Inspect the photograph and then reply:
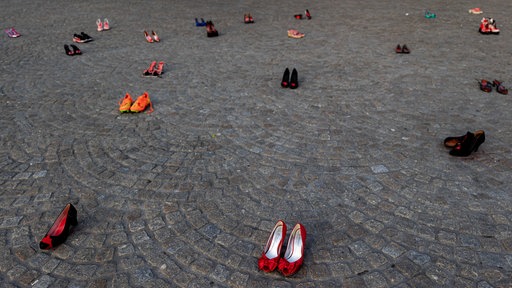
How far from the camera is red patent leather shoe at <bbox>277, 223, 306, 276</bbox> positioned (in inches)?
131

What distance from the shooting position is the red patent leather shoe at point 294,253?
333 cm

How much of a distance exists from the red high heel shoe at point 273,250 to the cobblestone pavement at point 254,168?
0.34ft

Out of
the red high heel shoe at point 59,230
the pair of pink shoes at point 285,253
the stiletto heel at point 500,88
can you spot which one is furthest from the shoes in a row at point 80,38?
A: the stiletto heel at point 500,88

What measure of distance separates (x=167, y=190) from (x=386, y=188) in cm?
269

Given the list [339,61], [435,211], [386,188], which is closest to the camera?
[435,211]

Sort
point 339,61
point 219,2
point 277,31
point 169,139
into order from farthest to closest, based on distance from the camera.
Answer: point 219,2 → point 277,31 → point 339,61 → point 169,139

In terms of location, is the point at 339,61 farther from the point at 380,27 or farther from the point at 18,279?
the point at 18,279

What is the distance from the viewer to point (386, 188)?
4.48 metres

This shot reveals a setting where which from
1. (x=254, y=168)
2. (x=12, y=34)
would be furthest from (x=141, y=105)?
(x=12, y=34)

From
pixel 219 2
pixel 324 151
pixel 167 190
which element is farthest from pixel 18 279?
pixel 219 2

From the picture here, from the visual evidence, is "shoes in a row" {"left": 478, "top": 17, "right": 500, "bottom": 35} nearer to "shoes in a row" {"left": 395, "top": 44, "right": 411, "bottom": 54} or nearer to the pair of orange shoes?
"shoes in a row" {"left": 395, "top": 44, "right": 411, "bottom": 54}

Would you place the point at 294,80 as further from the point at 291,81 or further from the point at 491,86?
the point at 491,86

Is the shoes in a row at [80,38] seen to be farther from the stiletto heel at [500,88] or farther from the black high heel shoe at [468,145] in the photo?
the stiletto heel at [500,88]

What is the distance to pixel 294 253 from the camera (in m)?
3.47
